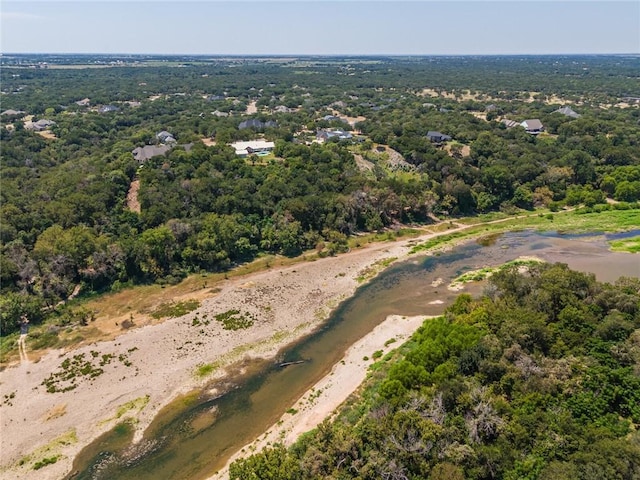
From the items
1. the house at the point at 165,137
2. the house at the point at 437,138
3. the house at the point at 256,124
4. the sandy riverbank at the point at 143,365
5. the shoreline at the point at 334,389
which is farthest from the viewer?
the house at the point at 256,124

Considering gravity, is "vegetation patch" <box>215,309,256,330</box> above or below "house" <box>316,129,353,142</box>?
below

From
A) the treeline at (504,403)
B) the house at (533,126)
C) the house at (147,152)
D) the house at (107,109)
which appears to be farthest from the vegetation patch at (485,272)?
the house at (107,109)

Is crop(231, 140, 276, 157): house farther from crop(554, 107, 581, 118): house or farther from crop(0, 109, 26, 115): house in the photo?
crop(554, 107, 581, 118): house

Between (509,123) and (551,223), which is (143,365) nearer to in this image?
(551,223)

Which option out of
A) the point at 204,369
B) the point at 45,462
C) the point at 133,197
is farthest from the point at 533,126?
the point at 45,462

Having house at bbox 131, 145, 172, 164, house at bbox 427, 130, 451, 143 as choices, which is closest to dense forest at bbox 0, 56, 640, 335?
house at bbox 131, 145, 172, 164

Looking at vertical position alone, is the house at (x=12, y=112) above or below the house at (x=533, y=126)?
above

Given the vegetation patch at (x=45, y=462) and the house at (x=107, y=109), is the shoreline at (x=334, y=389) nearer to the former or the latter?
the vegetation patch at (x=45, y=462)
